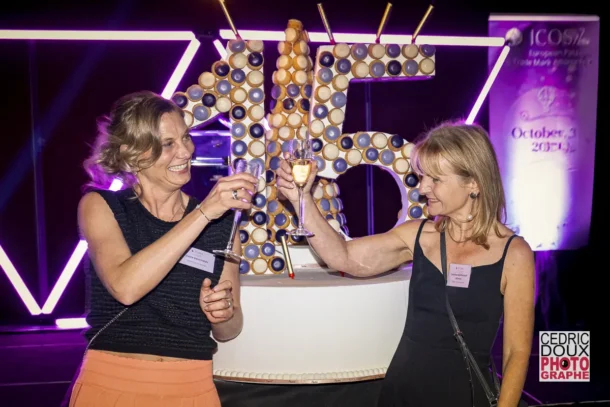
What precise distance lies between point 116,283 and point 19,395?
324cm

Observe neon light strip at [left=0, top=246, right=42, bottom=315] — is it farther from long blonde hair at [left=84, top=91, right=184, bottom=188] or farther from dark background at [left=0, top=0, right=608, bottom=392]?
long blonde hair at [left=84, top=91, right=184, bottom=188]

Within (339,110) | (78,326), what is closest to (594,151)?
(339,110)

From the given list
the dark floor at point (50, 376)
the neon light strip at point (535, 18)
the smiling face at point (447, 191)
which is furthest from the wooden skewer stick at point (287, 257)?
the neon light strip at point (535, 18)

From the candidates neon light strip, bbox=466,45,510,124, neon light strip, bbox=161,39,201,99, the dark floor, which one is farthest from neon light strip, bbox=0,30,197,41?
the dark floor

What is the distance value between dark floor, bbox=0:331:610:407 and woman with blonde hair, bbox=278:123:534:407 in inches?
97.6

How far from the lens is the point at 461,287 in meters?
2.22

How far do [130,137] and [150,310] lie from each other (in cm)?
59

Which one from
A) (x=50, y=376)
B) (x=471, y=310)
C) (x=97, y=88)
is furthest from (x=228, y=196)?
(x=97, y=88)

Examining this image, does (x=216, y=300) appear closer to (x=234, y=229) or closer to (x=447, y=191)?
(x=234, y=229)

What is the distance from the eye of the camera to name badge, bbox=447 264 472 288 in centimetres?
222

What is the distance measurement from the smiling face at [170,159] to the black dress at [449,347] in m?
1.05

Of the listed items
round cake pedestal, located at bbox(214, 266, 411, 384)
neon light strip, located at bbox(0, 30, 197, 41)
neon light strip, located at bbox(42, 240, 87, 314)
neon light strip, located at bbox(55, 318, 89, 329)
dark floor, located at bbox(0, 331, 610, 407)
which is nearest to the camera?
round cake pedestal, located at bbox(214, 266, 411, 384)

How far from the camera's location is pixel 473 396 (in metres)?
2.17

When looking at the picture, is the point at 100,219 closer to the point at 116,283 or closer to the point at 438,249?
the point at 116,283
